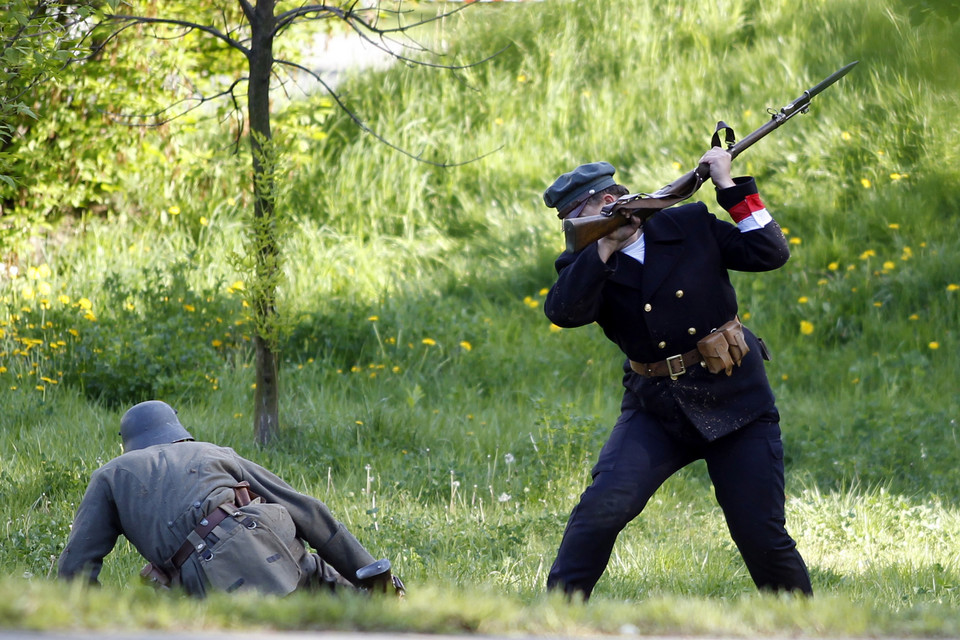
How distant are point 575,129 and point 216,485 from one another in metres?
8.18

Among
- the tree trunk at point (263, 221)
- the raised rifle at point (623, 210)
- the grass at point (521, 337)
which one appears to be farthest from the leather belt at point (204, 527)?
the tree trunk at point (263, 221)

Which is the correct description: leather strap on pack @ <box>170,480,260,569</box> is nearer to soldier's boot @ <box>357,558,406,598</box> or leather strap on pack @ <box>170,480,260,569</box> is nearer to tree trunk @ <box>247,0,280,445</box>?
soldier's boot @ <box>357,558,406,598</box>

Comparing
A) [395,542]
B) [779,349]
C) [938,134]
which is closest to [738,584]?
[395,542]

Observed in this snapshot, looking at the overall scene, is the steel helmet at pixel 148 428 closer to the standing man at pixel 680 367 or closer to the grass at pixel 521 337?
the grass at pixel 521 337

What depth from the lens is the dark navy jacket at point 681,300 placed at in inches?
160

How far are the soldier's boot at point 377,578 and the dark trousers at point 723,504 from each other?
2.06 feet

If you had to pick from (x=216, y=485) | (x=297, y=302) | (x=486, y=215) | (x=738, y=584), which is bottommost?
(x=738, y=584)

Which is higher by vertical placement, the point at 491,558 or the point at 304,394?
the point at 304,394

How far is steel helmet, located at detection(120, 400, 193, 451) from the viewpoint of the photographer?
4094mm

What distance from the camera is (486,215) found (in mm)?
10523

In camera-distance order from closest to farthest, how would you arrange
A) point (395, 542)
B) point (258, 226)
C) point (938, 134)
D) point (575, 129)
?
point (395, 542) → point (258, 226) → point (938, 134) → point (575, 129)

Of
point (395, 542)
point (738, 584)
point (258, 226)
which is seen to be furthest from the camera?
point (258, 226)

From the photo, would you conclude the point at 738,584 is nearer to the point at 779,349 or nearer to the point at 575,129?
the point at 779,349

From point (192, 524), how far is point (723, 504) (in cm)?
203
